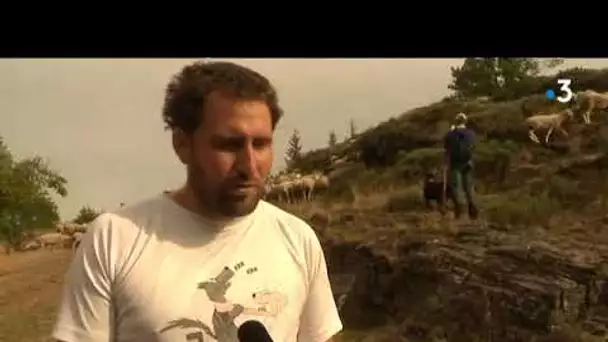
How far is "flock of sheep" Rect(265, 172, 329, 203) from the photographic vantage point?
64.9 inches

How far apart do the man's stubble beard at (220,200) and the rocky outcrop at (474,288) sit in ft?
1.79

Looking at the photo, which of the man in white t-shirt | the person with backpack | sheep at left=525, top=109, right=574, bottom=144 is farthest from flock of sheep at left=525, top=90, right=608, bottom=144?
the man in white t-shirt

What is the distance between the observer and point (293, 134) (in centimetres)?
165

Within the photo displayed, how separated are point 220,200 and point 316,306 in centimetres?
22

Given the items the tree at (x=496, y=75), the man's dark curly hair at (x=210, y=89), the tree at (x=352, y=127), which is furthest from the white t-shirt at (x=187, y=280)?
the tree at (x=496, y=75)

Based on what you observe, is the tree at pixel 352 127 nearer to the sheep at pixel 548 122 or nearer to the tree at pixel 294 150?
the tree at pixel 294 150

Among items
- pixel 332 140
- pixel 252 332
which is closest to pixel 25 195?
pixel 332 140

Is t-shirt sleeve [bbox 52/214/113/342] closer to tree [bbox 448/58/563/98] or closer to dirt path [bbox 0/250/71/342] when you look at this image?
A: dirt path [bbox 0/250/71/342]

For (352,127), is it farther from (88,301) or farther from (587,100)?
(88,301)
